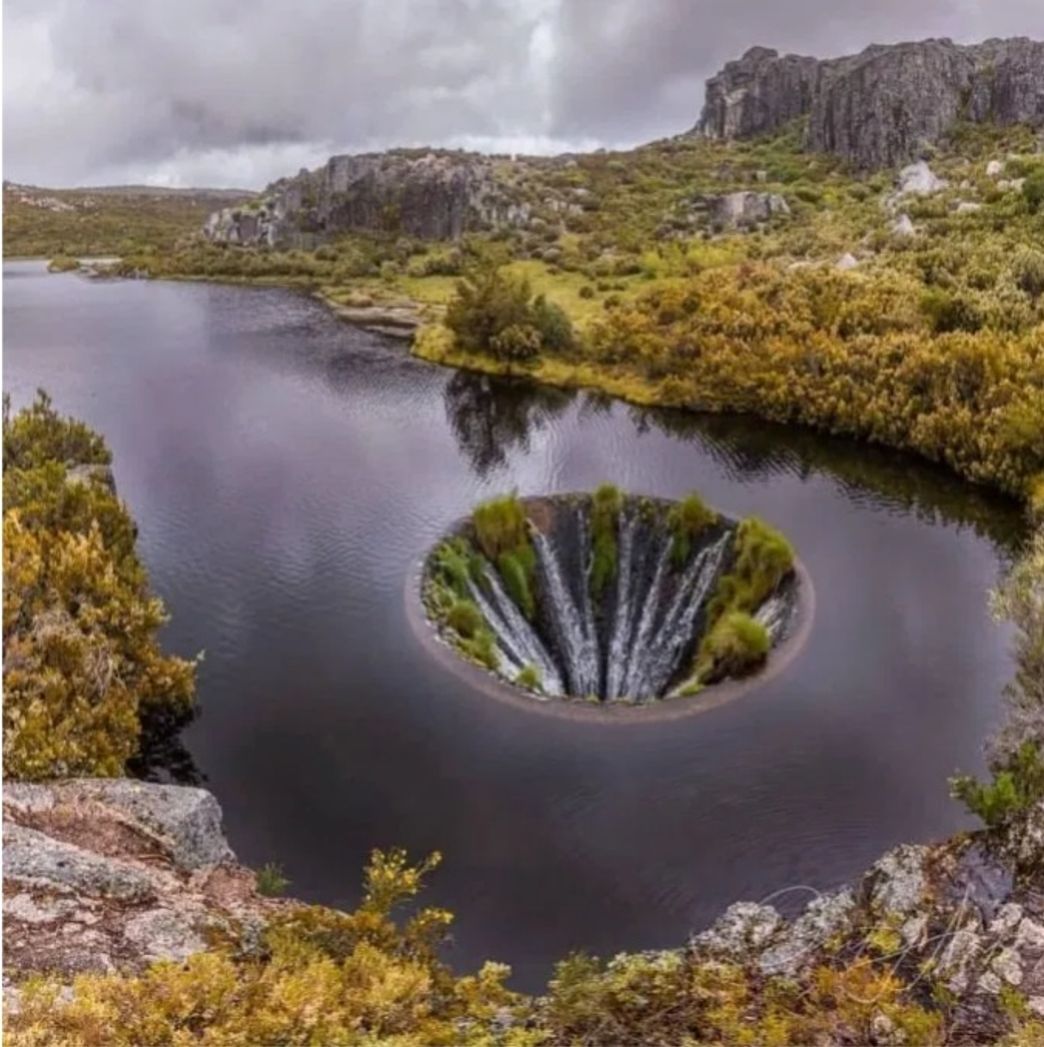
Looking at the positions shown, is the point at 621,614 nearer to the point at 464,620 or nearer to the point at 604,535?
the point at 604,535

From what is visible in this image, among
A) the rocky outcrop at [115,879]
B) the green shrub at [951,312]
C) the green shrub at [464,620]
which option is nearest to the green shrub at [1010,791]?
the rocky outcrop at [115,879]

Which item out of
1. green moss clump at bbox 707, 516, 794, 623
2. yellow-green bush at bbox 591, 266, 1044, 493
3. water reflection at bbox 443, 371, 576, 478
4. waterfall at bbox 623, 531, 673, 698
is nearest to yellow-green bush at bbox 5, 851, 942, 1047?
waterfall at bbox 623, 531, 673, 698

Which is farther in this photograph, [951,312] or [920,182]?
[920,182]

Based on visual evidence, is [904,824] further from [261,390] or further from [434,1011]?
[261,390]

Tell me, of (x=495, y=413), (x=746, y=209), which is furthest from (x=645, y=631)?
(x=746, y=209)

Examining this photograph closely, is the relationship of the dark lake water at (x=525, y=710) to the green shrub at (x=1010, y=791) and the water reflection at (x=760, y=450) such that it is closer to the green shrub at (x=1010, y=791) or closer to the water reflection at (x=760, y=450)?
the water reflection at (x=760, y=450)

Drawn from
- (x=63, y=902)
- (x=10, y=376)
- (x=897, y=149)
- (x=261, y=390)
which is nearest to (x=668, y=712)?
(x=63, y=902)

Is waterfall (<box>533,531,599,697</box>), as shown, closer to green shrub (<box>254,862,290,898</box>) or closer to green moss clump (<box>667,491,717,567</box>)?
green moss clump (<box>667,491,717,567</box>)
